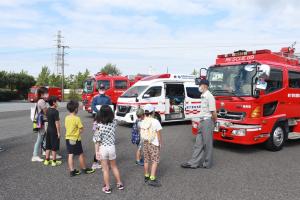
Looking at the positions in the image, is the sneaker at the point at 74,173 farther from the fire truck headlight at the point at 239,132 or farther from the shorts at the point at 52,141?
the fire truck headlight at the point at 239,132

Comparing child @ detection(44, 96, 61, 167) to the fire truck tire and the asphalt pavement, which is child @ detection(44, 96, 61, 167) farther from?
the fire truck tire

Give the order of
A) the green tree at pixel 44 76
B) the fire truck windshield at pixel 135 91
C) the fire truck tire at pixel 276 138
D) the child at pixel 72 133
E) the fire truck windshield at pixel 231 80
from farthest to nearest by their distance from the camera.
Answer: the green tree at pixel 44 76 → the fire truck windshield at pixel 135 91 → the fire truck tire at pixel 276 138 → the fire truck windshield at pixel 231 80 → the child at pixel 72 133

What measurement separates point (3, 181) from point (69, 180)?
1.23 metres

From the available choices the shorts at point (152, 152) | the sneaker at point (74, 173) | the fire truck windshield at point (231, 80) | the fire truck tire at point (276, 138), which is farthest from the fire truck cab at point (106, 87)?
the shorts at point (152, 152)

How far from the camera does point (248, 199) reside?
15.2 feet

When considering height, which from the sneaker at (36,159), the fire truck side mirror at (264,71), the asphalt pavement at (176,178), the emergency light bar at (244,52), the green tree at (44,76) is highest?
the green tree at (44,76)

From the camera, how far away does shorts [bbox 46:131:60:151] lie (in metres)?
6.50

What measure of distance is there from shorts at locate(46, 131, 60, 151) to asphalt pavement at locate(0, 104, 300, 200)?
0.46m

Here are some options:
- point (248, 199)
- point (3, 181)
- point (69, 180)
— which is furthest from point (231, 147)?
point (3, 181)

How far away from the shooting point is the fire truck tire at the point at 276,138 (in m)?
7.98

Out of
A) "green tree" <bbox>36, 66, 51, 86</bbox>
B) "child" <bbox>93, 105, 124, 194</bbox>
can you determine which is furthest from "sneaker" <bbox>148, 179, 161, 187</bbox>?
"green tree" <bbox>36, 66, 51, 86</bbox>

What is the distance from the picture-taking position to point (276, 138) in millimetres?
8094

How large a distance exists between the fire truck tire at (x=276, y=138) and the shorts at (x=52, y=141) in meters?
5.58

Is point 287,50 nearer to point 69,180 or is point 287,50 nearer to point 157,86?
point 157,86
